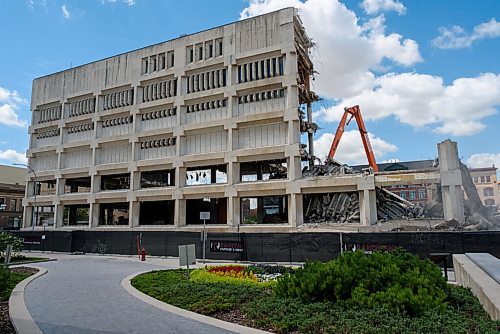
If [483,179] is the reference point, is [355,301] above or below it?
below

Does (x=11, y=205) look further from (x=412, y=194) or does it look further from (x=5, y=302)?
(x=412, y=194)

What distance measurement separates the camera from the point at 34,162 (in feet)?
164

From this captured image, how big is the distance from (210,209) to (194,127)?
13117mm

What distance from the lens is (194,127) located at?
37.7 meters

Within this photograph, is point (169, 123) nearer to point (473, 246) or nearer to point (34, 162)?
point (34, 162)

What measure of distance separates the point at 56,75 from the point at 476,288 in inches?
2136

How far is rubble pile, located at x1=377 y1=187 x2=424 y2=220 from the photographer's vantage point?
114 ft

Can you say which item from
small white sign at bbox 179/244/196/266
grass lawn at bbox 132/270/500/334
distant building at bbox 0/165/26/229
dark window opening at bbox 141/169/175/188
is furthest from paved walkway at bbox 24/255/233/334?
distant building at bbox 0/165/26/229

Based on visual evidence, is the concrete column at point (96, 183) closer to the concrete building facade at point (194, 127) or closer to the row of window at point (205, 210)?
the concrete building facade at point (194, 127)

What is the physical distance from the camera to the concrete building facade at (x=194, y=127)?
112ft

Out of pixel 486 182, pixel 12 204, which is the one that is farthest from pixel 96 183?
pixel 486 182

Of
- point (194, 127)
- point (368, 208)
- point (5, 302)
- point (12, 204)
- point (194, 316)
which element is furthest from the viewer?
point (12, 204)

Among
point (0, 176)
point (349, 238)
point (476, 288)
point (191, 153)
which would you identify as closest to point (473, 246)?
point (349, 238)

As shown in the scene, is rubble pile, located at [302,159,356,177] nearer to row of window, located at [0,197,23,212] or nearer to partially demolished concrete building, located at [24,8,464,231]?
partially demolished concrete building, located at [24,8,464,231]
